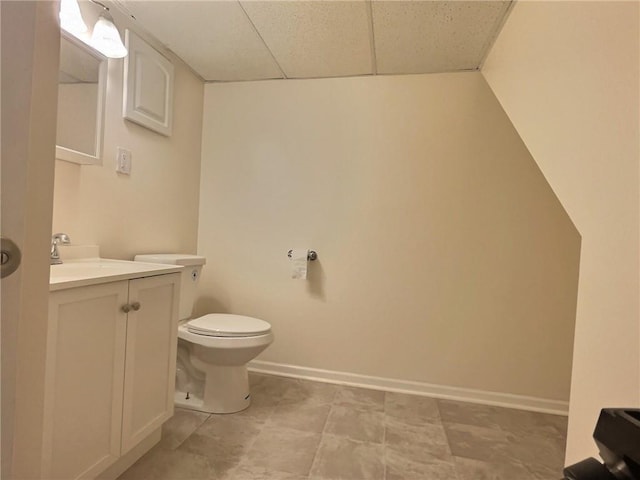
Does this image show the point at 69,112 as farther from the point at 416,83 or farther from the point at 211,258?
the point at 416,83

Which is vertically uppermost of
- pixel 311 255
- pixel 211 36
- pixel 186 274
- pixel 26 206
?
pixel 211 36

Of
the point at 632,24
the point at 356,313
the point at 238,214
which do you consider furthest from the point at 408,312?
the point at 632,24

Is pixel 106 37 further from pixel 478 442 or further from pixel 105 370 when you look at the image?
pixel 478 442

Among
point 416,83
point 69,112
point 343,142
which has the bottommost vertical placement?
point 69,112

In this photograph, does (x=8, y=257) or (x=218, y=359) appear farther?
(x=218, y=359)

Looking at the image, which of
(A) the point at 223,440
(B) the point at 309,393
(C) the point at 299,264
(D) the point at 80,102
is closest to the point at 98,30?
(D) the point at 80,102

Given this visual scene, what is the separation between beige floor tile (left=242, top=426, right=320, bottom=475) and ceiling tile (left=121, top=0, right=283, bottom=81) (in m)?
2.05

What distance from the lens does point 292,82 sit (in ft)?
7.15

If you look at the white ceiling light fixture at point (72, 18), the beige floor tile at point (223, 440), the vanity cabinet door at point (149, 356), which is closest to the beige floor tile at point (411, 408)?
the beige floor tile at point (223, 440)

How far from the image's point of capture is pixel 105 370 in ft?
3.55

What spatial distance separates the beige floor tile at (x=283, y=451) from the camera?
4.37 feet

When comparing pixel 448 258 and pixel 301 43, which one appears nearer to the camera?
pixel 301 43

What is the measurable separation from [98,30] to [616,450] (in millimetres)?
2053

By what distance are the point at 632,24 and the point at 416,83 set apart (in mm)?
1445
